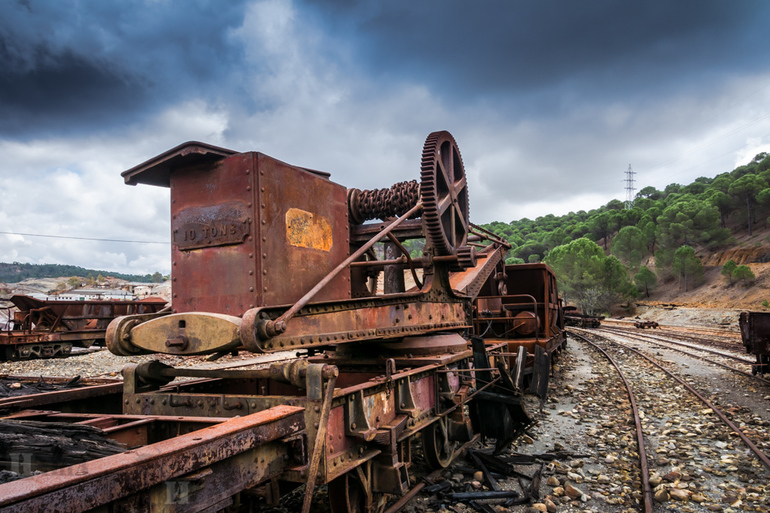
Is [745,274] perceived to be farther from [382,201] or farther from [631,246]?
[382,201]

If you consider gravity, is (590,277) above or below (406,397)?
above

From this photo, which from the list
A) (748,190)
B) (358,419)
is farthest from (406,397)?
(748,190)

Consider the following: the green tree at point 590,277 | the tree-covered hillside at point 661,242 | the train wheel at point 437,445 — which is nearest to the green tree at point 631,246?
the tree-covered hillside at point 661,242

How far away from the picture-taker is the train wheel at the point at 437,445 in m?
5.43

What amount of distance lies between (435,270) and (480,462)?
2.33m

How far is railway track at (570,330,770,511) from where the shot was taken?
5004mm

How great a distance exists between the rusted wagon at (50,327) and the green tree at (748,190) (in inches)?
2274

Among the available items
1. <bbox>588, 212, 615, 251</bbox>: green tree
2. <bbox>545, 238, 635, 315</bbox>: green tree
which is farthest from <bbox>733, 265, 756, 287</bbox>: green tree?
<bbox>588, 212, 615, 251</bbox>: green tree

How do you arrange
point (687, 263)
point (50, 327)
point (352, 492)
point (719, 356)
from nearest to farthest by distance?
point (352, 492) → point (719, 356) → point (50, 327) → point (687, 263)

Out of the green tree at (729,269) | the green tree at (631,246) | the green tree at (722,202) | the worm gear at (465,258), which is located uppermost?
the green tree at (722,202)

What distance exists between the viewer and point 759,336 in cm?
1022

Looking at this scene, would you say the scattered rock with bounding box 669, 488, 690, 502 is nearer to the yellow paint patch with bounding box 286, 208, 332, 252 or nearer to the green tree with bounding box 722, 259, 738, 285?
the yellow paint patch with bounding box 286, 208, 332, 252

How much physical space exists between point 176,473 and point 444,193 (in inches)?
178

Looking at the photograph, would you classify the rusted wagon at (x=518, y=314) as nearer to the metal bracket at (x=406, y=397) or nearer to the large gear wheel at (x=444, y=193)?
the large gear wheel at (x=444, y=193)
